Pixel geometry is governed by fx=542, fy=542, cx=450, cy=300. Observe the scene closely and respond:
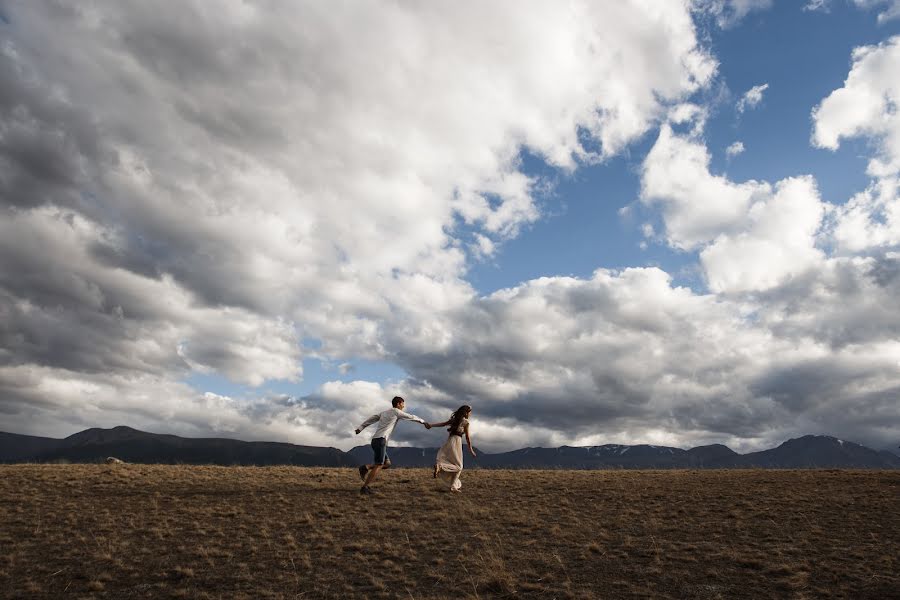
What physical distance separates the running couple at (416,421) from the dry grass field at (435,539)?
2.96 ft

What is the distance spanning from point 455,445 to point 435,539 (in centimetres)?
619

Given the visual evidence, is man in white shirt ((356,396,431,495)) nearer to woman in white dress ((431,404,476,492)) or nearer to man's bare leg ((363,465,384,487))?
man's bare leg ((363,465,384,487))

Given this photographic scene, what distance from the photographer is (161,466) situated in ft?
83.3

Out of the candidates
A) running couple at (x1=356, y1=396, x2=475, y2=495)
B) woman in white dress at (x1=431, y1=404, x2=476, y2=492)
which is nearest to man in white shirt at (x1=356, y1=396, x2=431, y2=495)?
running couple at (x1=356, y1=396, x2=475, y2=495)

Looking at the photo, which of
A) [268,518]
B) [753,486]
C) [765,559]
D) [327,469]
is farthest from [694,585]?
[327,469]

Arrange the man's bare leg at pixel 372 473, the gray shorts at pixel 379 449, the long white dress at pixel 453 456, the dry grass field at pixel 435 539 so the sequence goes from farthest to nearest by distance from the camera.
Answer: the long white dress at pixel 453 456, the man's bare leg at pixel 372 473, the gray shorts at pixel 379 449, the dry grass field at pixel 435 539

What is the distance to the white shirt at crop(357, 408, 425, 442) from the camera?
59.8 feet

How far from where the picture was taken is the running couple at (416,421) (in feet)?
59.9

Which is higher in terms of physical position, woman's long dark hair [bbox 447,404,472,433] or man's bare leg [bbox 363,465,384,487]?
woman's long dark hair [bbox 447,404,472,433]

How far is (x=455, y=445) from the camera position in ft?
64.0

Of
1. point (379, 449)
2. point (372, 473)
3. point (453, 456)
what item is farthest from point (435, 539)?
point (453, 456)

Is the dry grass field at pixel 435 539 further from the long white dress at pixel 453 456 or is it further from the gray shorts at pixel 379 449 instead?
the gray shorts at pixel 379 449

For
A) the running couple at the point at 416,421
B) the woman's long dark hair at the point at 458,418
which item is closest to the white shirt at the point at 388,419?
the running couple at the point at 416,421

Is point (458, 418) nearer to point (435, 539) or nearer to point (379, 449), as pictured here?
point (379, 449)
